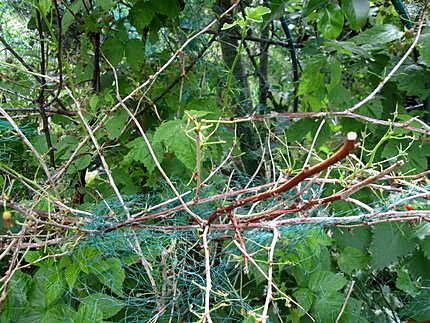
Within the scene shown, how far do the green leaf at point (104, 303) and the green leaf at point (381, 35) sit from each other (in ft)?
2.91

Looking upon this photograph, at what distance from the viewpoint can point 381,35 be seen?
1.35m

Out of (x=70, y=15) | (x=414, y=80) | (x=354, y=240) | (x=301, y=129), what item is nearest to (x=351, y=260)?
(x=354, y=240)

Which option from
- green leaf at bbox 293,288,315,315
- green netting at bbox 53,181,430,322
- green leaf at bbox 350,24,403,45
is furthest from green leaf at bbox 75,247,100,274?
green leaf at bbox 350,24,403,45

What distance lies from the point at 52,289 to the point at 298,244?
48 centimetres

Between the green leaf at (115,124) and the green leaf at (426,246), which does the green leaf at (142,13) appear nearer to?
the green leaf at (115,124)

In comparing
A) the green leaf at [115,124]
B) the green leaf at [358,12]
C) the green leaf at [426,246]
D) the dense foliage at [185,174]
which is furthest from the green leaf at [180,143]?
the green leaf at [426,246]

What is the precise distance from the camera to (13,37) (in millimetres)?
1972

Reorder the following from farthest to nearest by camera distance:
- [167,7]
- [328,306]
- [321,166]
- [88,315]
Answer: [167,7]
[328,306]
[88,315]
[321,166]

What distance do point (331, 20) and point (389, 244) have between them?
0.57 metres

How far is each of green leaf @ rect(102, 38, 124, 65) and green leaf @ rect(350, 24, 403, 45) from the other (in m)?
0.61

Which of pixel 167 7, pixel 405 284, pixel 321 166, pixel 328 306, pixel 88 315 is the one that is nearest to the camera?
pixel 321 166

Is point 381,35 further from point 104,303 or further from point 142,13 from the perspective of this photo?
point 104,303

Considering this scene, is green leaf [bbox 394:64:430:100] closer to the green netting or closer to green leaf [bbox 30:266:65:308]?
the green netting

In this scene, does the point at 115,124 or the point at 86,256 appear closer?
the point at 86,256
